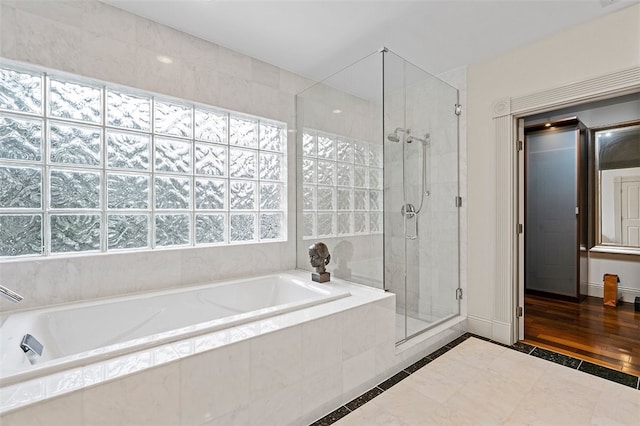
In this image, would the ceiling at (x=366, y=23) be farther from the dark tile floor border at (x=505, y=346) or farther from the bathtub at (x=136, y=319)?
the dark tile floor border at (x=505, y=346)

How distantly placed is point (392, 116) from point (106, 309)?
89.4 inches

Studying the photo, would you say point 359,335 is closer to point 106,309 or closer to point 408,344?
point 408,344

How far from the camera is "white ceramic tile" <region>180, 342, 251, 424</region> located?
1.23m

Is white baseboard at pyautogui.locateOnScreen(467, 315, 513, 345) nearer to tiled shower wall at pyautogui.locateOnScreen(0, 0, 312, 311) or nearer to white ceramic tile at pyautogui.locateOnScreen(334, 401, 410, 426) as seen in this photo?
white ceramic tile at pyautogui.locateOnScreen(334, 401, 410, 426)

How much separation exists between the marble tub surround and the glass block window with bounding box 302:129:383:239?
0.62 meters

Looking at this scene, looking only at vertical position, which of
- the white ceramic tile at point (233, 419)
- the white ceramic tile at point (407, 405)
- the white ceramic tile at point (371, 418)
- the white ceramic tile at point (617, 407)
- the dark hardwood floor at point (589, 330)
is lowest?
the white ceramic tile at point (371, 418)

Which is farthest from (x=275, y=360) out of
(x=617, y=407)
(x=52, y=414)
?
(x=617, y=407)

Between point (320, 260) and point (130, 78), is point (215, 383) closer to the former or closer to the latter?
point (320, 260)

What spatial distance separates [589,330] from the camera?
2.81 meters

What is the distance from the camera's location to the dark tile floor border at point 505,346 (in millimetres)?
1723

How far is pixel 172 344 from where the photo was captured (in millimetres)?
1331

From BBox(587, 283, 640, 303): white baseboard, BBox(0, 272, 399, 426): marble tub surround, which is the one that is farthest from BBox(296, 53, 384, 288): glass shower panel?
BBox(587, 283, 640, 303): white baseboard

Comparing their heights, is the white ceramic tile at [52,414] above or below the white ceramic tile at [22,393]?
below

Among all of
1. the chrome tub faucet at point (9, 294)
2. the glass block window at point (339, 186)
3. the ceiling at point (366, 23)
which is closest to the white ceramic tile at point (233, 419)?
the chrome tub faucet at point (9, 294)
